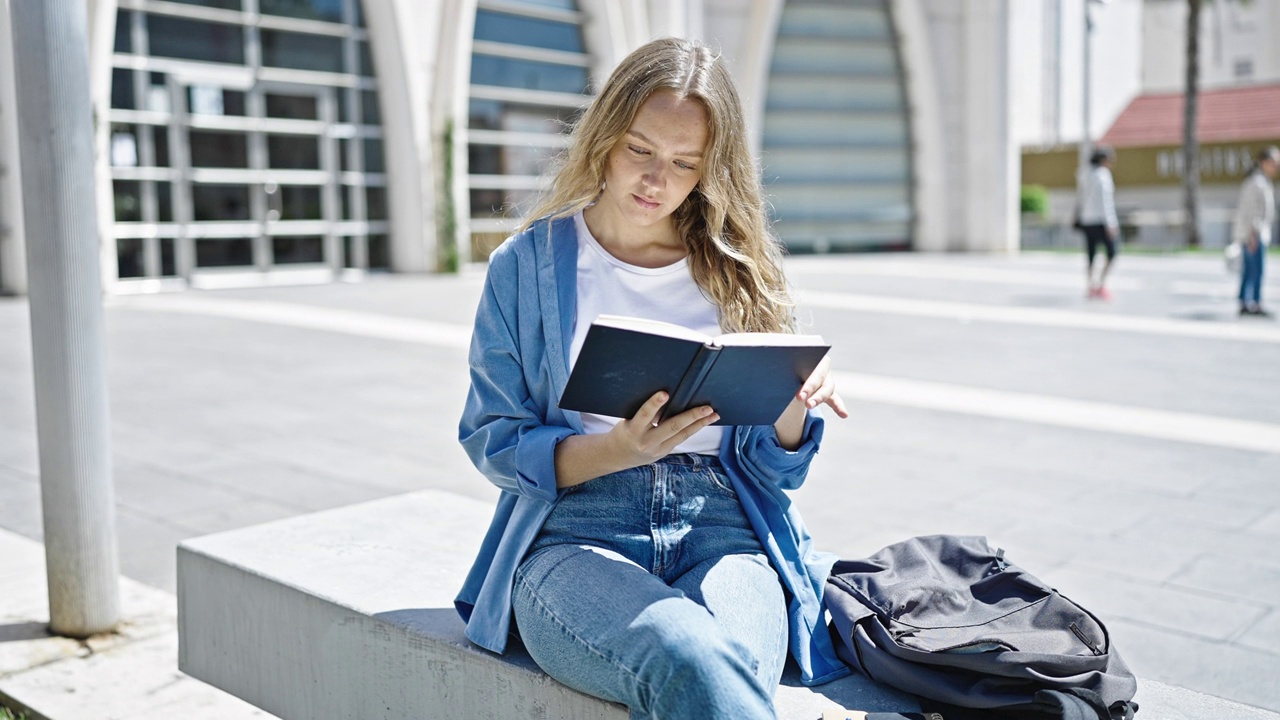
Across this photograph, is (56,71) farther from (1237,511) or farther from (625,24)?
(625,24)

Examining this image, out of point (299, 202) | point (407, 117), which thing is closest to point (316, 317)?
point (299, 202)

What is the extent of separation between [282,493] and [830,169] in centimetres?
2255

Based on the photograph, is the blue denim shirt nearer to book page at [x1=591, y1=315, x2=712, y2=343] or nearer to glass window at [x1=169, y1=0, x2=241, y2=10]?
book page at [x1=591, y1=315, x2=712, y2=343]

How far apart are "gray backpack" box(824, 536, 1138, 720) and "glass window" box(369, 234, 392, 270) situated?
60.5 ft

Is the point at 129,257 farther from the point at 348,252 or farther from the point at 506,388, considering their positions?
the point at 506,388

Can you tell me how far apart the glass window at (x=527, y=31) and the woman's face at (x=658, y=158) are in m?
19.1

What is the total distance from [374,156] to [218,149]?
2.78m

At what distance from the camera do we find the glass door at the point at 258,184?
1780 cm

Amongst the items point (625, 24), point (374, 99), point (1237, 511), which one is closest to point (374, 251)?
point (374, 99)

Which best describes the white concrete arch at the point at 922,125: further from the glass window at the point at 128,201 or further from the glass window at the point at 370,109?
the glass window at the point at 128,201

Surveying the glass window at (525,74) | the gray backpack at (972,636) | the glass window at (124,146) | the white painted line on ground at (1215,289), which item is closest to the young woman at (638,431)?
the gray backpack at (972,636)

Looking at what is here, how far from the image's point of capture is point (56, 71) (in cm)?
357

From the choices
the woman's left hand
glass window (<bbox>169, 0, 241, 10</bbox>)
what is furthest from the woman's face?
glass window (<bbox>169, 0, 241, 10</bbox>)

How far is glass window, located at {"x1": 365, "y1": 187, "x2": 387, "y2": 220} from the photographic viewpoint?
66.2 ft
